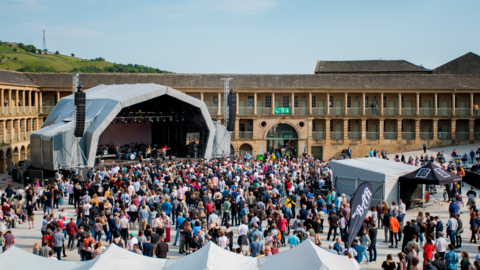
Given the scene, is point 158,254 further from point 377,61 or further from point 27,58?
point 27,58

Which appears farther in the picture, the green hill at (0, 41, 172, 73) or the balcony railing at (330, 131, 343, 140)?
the green hill at (0, 41, 172, 73)

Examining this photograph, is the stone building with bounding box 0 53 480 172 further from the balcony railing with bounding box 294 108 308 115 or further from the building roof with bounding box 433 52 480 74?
the building roof with bounding box 433 52 480 74

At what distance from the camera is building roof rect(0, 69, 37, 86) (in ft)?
122

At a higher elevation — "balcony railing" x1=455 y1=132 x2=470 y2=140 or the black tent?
"balcony railing" x1=455 y1=132 x2=470 y2=140

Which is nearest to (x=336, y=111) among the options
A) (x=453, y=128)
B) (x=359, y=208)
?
(x=453, y=128)

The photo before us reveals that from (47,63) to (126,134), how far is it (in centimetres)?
6412

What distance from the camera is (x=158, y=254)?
11.1 metres

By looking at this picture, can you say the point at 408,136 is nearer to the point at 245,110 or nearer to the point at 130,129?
the point at 245,110

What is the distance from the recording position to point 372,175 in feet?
61.8

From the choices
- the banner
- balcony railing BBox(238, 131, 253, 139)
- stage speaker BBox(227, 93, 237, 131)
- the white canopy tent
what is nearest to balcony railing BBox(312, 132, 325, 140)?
balcony railing BBox(238, 131, 253, 139)

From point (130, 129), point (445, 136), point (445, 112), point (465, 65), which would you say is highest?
point (465, 65)

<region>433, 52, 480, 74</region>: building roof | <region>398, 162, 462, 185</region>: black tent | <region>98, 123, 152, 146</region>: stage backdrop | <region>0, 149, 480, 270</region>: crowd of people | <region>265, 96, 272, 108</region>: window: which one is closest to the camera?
<region>0, 149, 480, 270</region>: crowd of people

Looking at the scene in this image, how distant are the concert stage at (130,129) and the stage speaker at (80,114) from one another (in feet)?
4.23

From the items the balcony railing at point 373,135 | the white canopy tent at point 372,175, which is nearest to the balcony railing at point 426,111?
the balcony railing at point 373,135
